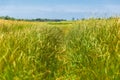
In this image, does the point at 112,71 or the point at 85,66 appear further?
the point at 85,66

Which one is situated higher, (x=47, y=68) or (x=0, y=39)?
(x=0, y=39)

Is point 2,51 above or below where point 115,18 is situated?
below

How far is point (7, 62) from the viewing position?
348 inches

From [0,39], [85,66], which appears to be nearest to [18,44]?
[0,39]

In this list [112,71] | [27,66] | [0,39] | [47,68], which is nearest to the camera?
[112,71]

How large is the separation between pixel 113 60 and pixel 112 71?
41 centimetres

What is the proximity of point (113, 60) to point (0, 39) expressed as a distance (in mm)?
2886

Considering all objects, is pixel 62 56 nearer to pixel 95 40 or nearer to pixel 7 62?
pixel 95 40

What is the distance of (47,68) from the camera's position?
34.3 ft

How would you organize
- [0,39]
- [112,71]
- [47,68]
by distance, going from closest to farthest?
[112,71]
[0,39]
[47,68]

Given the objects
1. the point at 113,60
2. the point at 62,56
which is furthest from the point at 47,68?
the point at 113,60

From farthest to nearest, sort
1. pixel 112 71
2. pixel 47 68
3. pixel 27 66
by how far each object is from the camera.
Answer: pixel 47 68
pixel 27 66
pixel 112 71

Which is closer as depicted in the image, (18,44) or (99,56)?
(99,56)

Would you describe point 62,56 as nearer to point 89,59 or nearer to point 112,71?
point 89,59
